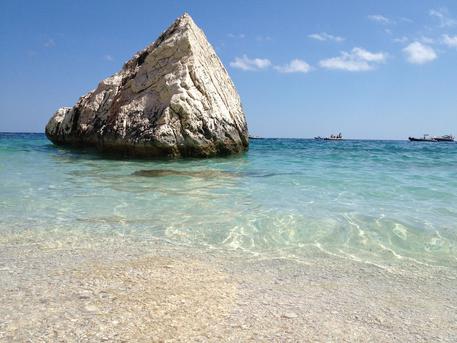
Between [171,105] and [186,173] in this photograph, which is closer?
[186,173]

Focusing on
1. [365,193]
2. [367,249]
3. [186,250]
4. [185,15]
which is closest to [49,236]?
[186,250]

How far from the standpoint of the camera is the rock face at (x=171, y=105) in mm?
13923

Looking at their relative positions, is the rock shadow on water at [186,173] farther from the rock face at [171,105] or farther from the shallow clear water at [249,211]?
the rock face at [171,105]

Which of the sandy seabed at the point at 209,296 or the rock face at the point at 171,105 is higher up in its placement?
the rock face at the point at 171,105

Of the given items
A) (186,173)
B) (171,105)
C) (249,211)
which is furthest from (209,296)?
(171,105)

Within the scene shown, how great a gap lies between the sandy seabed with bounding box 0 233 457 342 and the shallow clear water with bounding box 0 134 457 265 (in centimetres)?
44

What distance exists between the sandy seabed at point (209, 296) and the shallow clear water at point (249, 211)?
44 cm

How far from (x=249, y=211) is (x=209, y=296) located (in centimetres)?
322

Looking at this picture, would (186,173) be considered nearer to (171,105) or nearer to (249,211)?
(171,105)

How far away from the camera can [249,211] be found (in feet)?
20.4

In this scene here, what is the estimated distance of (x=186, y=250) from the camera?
428cm

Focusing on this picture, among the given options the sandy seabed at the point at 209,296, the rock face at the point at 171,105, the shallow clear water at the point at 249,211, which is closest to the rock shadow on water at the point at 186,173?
the shallow clear water at the point at 249,211

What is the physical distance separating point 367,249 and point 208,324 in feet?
8.41

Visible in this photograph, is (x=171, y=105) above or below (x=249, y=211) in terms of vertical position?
above
